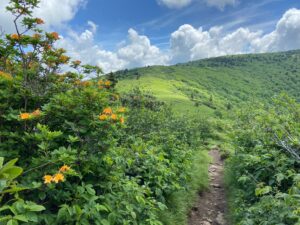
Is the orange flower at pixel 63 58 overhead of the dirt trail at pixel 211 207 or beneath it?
overhead

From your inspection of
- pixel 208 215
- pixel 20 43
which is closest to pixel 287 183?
pixel 208 215

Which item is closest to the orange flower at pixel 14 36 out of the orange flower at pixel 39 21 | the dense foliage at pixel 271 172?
the orange flower at pixel 39 21

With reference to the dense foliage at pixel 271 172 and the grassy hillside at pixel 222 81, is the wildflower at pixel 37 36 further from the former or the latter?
the grassy hillside at pixel 222 81

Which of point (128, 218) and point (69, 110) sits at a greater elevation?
point (69, 110)

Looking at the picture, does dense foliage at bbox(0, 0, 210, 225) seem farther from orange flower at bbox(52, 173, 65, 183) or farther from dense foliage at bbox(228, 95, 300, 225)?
dense foliage at bbox(228, 95, 300, 225)

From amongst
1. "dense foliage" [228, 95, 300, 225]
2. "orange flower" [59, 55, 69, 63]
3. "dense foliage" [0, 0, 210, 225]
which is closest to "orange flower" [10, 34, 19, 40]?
"dense foliage" [0, 0, 210, 225]

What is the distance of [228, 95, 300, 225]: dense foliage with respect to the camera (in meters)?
4.78

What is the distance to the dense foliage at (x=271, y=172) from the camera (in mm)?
4777

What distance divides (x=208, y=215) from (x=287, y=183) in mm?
2343

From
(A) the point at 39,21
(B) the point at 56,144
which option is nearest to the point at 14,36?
(A) the point at 39,21

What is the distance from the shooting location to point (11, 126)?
4535mm

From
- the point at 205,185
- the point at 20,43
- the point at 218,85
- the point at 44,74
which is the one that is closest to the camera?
the point at 20,43

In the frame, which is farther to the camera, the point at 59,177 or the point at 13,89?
the point at 13,89

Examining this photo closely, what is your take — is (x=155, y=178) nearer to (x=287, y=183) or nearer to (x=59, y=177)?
(x=287, y=183)
